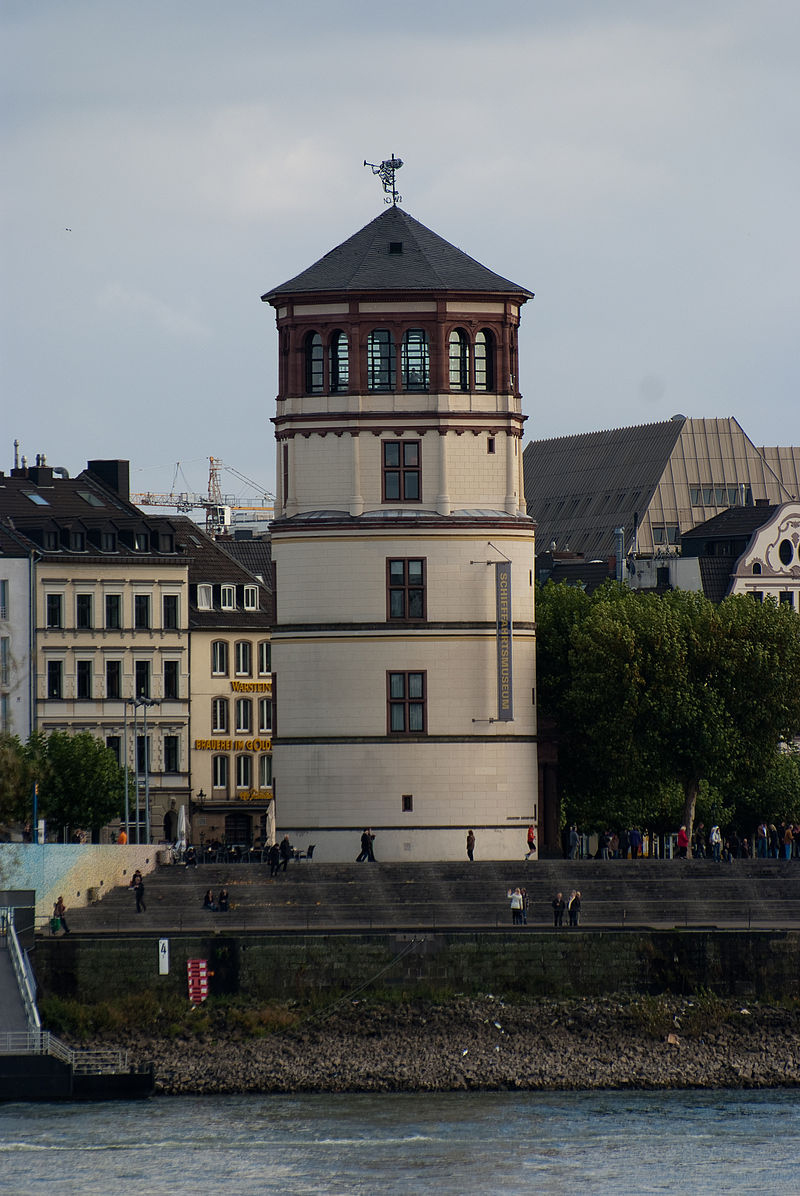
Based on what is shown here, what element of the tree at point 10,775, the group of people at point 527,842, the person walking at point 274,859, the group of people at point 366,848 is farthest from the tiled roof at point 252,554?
the tree at point 10,775

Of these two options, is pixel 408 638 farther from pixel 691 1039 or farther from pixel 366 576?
pixel 691 1039

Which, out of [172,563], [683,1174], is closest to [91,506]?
[172,563]

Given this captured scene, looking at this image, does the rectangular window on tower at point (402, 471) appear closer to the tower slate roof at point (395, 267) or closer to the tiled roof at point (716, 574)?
the tower slate roof at point (395, 267)

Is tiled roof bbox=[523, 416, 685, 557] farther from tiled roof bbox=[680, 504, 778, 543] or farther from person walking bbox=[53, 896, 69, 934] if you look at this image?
person walking bbox=[53, 896, 69, 934]

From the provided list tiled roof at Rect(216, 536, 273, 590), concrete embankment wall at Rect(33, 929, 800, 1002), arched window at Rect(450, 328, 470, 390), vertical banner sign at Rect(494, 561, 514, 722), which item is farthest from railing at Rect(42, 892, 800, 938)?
tiled roof at Rect(216, 536, 273, 590)

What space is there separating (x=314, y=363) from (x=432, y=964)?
74.9 ft

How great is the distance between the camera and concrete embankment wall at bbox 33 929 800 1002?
86312 mm

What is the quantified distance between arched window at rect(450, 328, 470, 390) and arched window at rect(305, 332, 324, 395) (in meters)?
4.12

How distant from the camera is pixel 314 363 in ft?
332

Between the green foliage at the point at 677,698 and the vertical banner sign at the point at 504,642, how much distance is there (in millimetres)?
3953

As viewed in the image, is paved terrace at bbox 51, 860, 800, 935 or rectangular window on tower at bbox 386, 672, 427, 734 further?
rectangular window on tower at bbox 386, 672, 427, 734

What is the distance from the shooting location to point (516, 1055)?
84.6 metres

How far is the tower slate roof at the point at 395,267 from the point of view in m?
100

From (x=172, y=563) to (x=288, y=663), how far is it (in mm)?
28328
